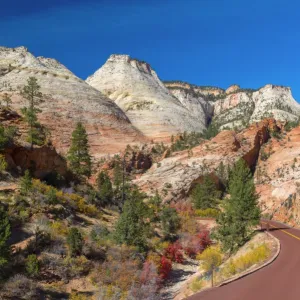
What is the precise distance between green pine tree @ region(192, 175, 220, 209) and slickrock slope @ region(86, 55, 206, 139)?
31069mm

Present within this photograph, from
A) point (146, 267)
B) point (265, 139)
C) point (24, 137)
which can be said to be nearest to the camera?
point (146, 267)

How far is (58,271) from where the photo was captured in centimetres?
1677

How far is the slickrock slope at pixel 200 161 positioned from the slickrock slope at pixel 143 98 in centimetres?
2012

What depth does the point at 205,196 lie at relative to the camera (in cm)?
4291

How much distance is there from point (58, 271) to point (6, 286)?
10.2ft

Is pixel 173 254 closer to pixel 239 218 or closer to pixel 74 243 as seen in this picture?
pixel 239 218

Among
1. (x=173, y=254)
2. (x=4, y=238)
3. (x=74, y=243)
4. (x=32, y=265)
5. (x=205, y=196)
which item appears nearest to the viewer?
(x=4, y=238)

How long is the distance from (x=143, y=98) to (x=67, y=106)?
101ft

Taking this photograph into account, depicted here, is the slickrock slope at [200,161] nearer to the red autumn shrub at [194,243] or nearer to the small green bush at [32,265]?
the red autumn shrub at [194,243]

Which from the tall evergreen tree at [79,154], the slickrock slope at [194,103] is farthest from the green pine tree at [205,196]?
the slickrock slope at [194,103]

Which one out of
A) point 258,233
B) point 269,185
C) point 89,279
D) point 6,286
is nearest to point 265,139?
point 269,185

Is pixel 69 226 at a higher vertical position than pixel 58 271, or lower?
higher

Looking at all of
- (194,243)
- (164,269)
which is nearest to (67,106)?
(194,243)

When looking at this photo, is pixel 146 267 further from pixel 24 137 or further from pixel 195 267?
pixel 24 137
